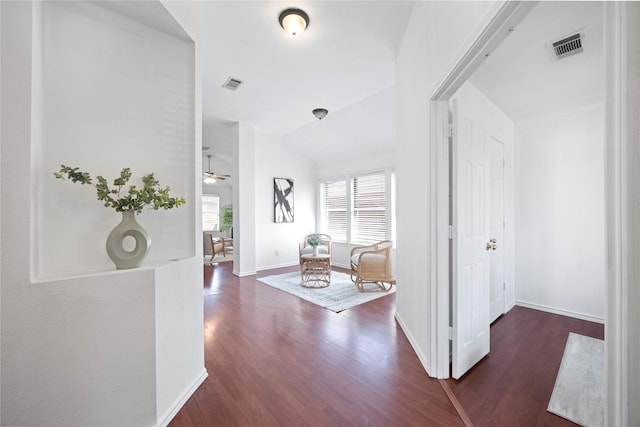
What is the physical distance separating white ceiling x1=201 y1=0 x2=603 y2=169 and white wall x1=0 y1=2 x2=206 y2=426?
4.03 feet

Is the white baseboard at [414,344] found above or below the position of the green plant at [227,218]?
below

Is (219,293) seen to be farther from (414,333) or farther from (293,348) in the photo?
(414,333)

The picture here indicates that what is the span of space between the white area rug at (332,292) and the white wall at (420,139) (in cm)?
95

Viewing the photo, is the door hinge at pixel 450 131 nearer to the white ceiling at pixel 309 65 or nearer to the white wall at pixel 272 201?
the white ceiling at pixel 309 65

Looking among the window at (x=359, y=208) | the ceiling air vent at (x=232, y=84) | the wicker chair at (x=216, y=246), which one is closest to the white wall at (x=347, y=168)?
the window at (x=359, y=208)

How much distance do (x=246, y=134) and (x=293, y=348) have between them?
4.29 meters

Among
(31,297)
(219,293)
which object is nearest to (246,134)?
(219,293)

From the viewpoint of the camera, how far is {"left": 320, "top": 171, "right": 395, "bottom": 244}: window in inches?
214

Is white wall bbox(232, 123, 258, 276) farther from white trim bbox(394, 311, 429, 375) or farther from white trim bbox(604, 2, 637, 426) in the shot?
white trim bbox(604, 2, 637, 426)

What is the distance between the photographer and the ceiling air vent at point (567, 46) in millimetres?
2045

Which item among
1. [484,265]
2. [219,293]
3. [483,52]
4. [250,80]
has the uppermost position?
[250,80]

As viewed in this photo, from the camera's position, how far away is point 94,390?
1399 mm

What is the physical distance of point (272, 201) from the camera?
6176 millimetres

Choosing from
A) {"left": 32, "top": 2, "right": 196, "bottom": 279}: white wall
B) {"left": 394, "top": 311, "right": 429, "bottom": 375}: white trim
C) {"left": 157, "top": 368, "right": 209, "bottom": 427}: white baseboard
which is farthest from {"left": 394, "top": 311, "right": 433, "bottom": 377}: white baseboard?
{"left": 32, "top": 2, "right": 196, "bottom": 279}: white wall
